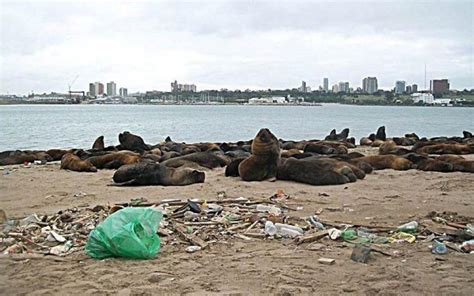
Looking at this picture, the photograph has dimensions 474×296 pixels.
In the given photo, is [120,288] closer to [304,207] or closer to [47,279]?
[47,279]

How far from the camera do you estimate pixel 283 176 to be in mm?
12859

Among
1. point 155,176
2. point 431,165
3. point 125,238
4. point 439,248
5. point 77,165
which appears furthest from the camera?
point 77,165

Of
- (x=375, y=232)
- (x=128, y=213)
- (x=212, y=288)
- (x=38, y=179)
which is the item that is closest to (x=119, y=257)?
(x=128, y=213)

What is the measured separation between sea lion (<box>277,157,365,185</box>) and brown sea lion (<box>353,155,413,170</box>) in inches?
88.8

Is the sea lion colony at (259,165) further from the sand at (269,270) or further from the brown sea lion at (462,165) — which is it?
the sand at (269,270)

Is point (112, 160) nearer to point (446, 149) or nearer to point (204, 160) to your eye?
point (204, 160)

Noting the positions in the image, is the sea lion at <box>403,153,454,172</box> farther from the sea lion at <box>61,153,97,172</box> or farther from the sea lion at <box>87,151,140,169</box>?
the sea lion at <box>61,153,97,172</box>

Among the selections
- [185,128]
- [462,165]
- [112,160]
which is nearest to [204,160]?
[112,160]

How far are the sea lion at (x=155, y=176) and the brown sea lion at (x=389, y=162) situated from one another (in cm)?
467

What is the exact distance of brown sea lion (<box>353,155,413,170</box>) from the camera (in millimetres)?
15172

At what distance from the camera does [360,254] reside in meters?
6.46

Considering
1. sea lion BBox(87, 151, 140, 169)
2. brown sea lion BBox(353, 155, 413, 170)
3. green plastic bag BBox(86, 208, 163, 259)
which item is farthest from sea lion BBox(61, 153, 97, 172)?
green plastic bag BBox(86, 208, 163, 259)

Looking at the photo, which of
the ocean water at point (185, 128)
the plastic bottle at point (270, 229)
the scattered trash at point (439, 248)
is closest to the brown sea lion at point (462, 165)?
the scattered trash at point (439, 248)

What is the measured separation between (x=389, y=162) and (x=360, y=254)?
9273 mm
